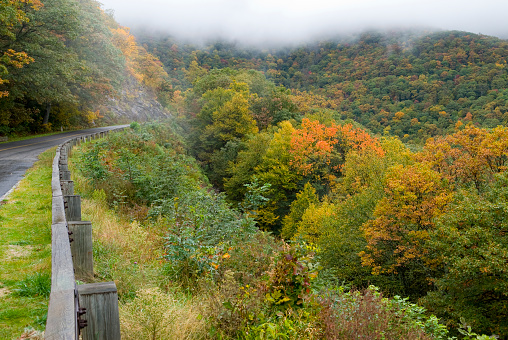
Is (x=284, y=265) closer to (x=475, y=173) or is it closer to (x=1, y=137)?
(x=475, y=173)

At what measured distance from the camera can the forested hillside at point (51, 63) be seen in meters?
20.6

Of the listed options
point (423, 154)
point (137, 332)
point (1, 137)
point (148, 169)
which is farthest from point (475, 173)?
point (1, 137)

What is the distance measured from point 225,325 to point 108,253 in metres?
2.50

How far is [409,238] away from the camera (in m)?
19.9

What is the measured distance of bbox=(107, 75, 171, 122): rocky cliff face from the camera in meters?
54.8

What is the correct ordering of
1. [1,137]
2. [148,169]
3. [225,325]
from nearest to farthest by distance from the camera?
[225,325], [148,169], [1,137]

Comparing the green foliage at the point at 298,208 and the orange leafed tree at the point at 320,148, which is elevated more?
the orange leafed tree at the point at 320,148

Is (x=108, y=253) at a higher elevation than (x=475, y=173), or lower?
higher

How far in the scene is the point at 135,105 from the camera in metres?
61.1

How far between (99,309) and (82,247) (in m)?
1.58

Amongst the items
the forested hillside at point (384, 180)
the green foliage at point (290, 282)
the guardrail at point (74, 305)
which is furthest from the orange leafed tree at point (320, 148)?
the guardrail at point (74, 305)

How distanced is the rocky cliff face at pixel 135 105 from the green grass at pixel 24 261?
1886 inches

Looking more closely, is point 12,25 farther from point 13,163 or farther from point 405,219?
point 405,219

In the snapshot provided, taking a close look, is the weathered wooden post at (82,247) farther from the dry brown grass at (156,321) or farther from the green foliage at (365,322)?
the green foliage at (365,322)
